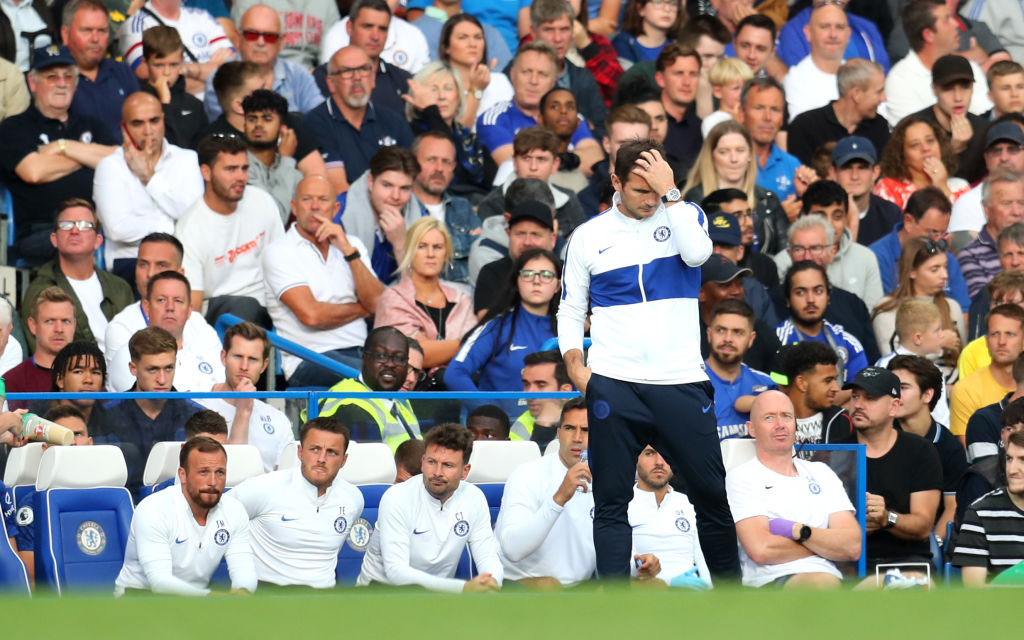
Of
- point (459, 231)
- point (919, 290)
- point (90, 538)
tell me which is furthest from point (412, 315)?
point (919, 290)

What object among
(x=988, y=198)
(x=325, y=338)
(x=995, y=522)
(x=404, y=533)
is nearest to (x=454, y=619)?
(x=404, y=533)

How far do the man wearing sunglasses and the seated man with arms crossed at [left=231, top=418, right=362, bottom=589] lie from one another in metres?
2.33

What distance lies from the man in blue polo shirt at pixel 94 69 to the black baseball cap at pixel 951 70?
629 cm

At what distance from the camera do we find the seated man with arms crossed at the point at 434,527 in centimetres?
784

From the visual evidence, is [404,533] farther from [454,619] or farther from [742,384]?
[454,619]

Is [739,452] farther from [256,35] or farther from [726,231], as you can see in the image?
[256,35]

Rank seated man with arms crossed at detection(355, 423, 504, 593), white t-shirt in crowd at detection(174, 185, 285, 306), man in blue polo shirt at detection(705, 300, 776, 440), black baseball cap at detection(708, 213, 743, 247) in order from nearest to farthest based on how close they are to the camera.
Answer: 1. seated man with arms crossed at detection(355, 423, 504, 593)
2. man in blue polo shirt at detection(705, 300, 776, 440)
3. black baseball cap at detection(708, 213, 743, 247)
4. white t-shirt in crowd at detection(174, 185, 285, 306)

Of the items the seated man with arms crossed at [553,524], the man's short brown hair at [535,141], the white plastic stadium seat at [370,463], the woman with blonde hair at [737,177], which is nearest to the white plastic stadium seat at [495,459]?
the seated man with arms crossed at [553,524]

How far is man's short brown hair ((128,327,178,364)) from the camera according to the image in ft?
28.4

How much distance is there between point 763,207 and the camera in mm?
11430

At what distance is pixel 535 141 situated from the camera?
11.1 meters

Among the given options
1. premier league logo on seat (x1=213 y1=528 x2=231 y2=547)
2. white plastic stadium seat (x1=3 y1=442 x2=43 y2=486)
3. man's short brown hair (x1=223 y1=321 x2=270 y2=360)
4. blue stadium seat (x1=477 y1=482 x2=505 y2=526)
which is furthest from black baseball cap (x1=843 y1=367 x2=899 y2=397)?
white plastic stadium seat (x1=3 y1=442 x2=43 y2=486)

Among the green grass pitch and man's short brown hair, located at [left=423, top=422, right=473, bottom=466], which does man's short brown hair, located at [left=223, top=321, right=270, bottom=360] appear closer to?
man's short brown hair, located at [left=423, top=422, right=473, bottom=466]

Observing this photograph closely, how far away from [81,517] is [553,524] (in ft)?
7.38
